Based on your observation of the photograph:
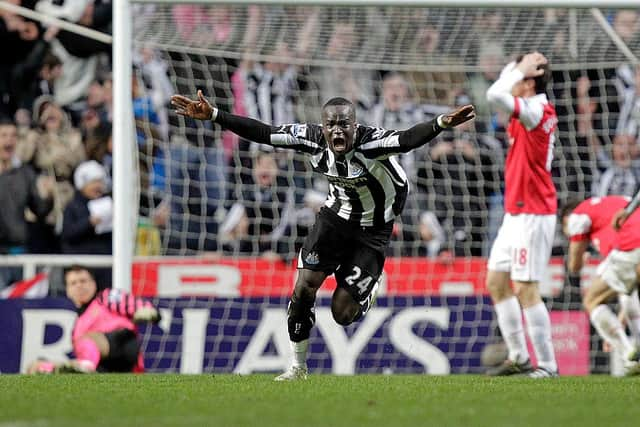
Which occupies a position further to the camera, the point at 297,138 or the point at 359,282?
the point at 359,282

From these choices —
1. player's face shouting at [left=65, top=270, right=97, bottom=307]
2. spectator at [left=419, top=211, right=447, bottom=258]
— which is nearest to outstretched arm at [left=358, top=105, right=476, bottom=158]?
player's face shouting at [left=65, top=270, right=97, bottom=307]

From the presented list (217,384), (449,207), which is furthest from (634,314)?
(217,384)

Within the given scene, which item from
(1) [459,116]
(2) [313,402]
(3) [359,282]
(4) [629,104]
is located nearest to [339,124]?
(1) [459,116]

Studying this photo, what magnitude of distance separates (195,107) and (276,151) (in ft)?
19.1

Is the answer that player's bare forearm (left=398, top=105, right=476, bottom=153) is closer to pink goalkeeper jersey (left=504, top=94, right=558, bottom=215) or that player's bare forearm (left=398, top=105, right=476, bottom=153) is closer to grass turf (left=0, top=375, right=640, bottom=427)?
grass turf (left=0, top=375, right=640, bottom=427)

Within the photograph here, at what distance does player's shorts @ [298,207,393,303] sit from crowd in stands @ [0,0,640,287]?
467 cm

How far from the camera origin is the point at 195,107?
8328 millimetres

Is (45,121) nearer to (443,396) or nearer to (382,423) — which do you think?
(443,396)

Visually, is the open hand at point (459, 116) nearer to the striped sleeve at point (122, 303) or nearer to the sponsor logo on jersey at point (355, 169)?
the sponsor logo on jersey at point (355, 169)

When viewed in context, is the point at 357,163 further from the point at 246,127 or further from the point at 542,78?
the point at 542,78

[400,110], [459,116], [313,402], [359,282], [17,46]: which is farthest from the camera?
[17,46]

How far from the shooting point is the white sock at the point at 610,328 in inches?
417

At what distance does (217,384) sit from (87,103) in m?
7.34

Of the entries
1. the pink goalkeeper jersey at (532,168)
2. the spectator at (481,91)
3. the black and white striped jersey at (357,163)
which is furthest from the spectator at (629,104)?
the black and white striped jersey at (357,163)
